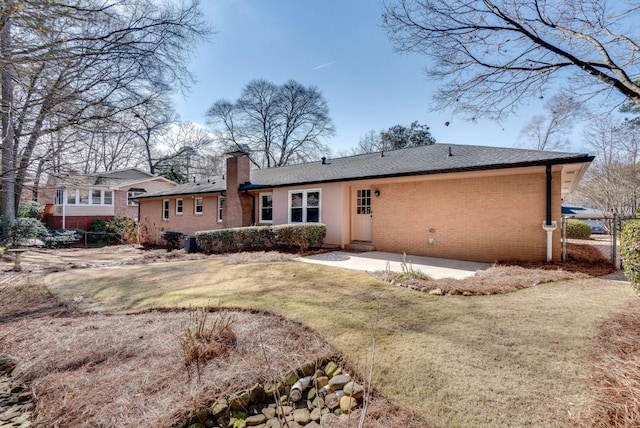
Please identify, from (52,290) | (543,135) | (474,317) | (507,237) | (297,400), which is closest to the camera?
(297,400)

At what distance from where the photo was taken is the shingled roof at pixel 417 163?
7719 millimetres

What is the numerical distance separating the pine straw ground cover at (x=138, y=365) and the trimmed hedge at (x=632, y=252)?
143 inches

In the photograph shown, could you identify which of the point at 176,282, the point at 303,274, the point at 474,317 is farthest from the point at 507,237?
the point at 176,282

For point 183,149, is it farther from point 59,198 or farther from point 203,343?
point 203,343

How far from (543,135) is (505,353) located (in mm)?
30803

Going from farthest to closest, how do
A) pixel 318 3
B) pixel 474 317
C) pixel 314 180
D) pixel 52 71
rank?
pixel 314 180, pixel 318 3, pixel 52 71, pixel 474 317

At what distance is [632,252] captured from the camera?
3846 mm

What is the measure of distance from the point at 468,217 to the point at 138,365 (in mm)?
8915

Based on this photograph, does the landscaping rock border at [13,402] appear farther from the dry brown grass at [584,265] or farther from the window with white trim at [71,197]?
the window with white trim at [71,197]

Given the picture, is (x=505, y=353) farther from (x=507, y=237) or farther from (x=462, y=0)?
(x=462, y=0)

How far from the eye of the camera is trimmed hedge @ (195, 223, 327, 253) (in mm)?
10789

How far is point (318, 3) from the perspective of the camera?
9.45 m

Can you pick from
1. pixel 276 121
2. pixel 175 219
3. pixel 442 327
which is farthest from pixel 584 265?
pixel 276 121

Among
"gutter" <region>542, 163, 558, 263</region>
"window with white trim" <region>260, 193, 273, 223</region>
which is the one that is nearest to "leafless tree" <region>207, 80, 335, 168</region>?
"window with white trim" <region>260, 193, 273, 223</region>
